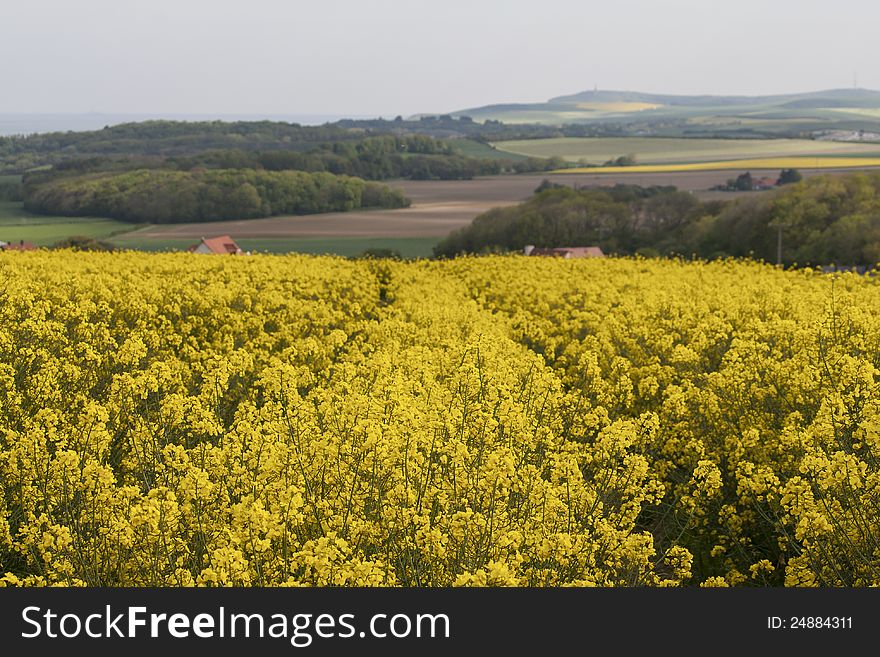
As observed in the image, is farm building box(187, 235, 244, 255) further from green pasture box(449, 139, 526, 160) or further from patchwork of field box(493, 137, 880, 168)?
patchwork of field box(493, 137, 880, 168)

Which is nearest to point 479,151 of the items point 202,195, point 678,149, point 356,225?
point 678,149

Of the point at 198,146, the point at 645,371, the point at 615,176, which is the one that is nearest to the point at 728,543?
the point at 645,371

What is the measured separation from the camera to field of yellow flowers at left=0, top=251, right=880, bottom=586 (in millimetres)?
7449

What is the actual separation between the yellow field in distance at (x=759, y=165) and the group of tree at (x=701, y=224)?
4253cm

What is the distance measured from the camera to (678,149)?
17375 cm

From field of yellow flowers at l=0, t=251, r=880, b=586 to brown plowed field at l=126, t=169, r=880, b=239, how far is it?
72146mm

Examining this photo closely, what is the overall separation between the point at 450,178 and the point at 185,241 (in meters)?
66.4

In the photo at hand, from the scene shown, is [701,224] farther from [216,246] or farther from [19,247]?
[19,247]

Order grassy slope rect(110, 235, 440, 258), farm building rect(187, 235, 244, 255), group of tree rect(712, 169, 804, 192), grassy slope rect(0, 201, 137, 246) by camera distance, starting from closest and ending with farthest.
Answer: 1. farm building rect(187, 235, 244, 255)
2. grassy slope rect(110, 235, 440, 258)
3. grassy slope rect(0, 201, 137, 246)
4. group of tree rect(712, 169, 804, 192)

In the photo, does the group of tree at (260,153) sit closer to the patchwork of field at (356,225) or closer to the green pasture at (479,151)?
the green pasture at (479,151)

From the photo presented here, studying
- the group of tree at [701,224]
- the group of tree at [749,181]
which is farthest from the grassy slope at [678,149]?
the group of tree at [701,224]

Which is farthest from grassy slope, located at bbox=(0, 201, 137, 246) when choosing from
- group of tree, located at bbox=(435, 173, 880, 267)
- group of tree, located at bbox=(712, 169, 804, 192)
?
group of tree, located at bbox=(712, 169, 804, 192)

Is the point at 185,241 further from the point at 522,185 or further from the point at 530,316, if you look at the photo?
the point at 530,316

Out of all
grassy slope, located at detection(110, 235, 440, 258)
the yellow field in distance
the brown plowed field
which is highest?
the yellow field in distance
